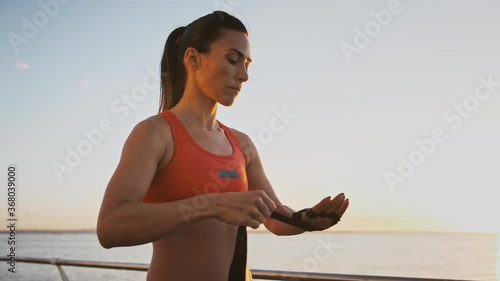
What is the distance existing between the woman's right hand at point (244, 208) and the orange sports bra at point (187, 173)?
0.27 m

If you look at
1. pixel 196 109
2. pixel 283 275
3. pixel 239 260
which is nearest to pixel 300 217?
pixel 239 260

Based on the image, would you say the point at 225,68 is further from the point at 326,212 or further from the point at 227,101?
the point at 326,212

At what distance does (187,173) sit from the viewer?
128cm

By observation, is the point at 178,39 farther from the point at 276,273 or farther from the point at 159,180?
the point at 276,273

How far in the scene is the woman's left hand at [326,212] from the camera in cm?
128

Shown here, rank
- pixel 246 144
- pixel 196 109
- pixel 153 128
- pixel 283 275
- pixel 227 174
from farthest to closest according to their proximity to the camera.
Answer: pixel 283 275
pixel 246 144
pixel 196 109
pixel 227 174
pixel 153 128

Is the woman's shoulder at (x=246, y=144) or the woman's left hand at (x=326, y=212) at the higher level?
the woman's shoulder at (x=246, y=144)

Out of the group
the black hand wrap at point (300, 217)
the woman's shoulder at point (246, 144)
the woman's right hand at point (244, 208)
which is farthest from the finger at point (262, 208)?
the woman's shoulder at point (246, 144)

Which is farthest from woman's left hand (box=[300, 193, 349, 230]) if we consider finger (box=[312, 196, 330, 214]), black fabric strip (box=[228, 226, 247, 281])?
black fabric strip (box=[228, 226, 247, 281])

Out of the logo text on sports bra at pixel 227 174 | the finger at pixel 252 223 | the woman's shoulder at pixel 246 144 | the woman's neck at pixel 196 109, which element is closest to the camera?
the finger at pixel 252 223

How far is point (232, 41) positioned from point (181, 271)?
2.10 feet

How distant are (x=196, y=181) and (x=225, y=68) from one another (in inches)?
12.7

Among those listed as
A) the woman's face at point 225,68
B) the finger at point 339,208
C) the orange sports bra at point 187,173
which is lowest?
the finger at point 339,208

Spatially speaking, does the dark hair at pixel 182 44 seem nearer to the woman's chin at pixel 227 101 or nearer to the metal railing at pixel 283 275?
the woman's chin at pixel 227 101
